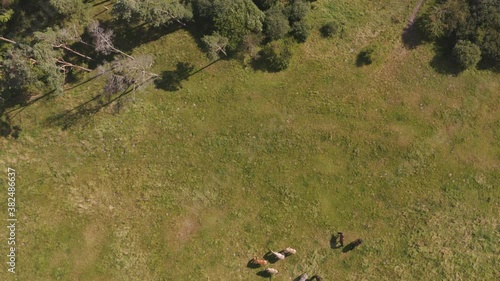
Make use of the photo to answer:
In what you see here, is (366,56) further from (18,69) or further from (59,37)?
(18,69)

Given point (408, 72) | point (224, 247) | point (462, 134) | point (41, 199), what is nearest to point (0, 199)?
point (41, 199)

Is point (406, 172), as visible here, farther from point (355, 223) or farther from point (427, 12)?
point (427, 12)

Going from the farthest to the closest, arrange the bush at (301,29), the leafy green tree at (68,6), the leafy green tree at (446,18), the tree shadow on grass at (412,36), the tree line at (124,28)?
the tree shadow on grass at (412,36) → the bush at (301,29) → the leafy green tree at (446,18) → the tree line at (124,28) → the leafy green tree at (68,6)

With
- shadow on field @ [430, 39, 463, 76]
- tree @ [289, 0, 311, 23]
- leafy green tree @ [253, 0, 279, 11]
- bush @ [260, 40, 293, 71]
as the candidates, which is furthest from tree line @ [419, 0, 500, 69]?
leafy green tree @ [253, 0, 279, 11]

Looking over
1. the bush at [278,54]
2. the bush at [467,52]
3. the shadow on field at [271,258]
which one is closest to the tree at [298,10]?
the bush at [278,54]

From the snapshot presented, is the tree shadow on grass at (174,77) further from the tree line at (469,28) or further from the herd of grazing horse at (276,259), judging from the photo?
the tree line at (469,28)

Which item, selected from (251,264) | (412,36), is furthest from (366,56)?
(251,264)
